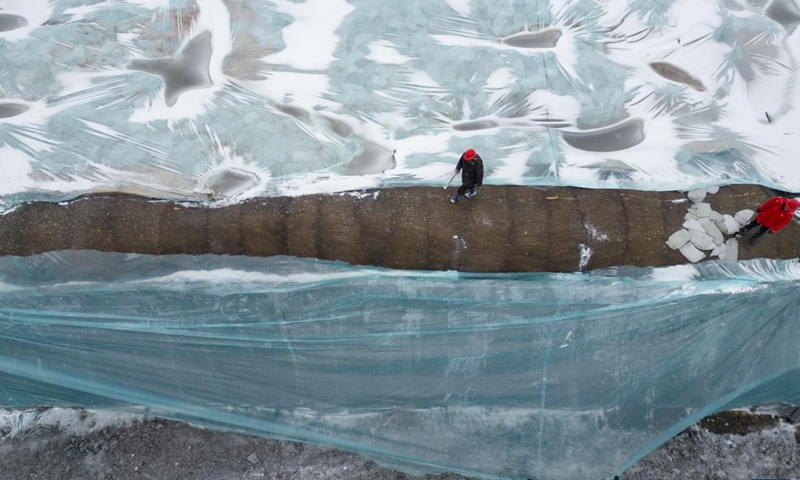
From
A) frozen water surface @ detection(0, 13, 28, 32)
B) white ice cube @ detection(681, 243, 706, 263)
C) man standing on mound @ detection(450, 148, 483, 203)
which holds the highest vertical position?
frozen water surface @ detection(0, 13, 28, 32)

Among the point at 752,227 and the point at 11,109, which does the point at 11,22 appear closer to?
the point at 11,109

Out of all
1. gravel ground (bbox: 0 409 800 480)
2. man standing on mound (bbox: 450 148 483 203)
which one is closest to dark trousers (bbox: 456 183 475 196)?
man standing on mound (bbox: 450 148 483 203)

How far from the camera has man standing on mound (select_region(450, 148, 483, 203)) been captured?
5168 millimetres

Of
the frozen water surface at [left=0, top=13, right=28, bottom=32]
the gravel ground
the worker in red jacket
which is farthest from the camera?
the frozen water surface at [left=0, top=13, right=28, bottom=32]

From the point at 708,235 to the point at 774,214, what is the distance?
63 centimetres

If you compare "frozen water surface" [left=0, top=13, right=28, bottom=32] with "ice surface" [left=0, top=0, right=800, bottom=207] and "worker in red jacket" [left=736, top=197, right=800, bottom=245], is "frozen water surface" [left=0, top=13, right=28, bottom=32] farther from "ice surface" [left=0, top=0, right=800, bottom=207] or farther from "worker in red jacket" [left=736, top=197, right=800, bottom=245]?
"worker in red jacket" [left=736, top=197, right=800, bottom=245]

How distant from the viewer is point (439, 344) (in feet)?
18.7

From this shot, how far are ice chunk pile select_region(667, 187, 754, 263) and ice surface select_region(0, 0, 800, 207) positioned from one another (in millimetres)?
395

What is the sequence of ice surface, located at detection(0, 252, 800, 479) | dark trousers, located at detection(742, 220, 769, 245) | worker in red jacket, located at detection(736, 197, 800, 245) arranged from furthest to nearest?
ice surface, located at detection(0, 252, 800, 479) → dark trousers, located at detection(742, 220, 769, 245) → worker in red jacket, located at detection(736, 197, 800, 245)

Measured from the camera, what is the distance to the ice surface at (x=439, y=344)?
559 cm

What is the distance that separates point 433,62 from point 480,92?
2.24 feet

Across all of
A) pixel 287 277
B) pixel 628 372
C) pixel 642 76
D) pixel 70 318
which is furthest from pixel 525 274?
pixel 70 318

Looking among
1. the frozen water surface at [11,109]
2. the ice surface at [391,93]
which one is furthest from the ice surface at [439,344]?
the frozen water surface at [11,109]

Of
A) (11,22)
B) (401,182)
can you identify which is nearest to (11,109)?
(11,22)
